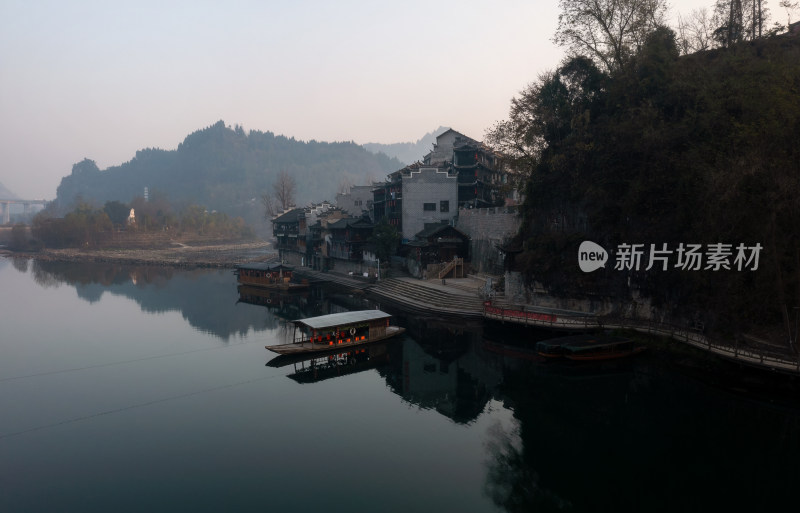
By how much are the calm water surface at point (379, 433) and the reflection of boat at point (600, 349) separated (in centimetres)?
67

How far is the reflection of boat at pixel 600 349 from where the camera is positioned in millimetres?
27000

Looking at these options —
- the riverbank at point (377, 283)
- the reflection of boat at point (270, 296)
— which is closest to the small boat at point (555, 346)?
the riverbank at point (377, 283)

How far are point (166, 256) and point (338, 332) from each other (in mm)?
85000

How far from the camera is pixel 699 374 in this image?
24781mm

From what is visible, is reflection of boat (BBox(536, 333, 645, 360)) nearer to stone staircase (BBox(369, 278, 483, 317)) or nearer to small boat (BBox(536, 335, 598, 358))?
small boat (BBox(536, 335, 598, 358))

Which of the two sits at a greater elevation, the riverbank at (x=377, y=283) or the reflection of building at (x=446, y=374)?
the riverbank at (x=377, y=283)

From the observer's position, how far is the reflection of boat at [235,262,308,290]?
190ft

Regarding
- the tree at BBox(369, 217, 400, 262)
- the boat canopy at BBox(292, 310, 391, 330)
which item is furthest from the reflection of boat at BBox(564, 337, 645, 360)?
the tree at BBox(369, 217, 400, 262)

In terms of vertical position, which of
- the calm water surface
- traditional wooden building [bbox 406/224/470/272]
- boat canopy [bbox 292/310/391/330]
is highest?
traditional wooden building [bbox 406/224/470/272]

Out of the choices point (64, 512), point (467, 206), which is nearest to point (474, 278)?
point (467, 206)

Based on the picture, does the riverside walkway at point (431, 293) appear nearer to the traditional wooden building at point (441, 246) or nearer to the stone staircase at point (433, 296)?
the stone staircase at point (433, 296)

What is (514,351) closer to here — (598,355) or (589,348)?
(589,348)

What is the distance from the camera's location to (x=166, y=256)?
10219 cm

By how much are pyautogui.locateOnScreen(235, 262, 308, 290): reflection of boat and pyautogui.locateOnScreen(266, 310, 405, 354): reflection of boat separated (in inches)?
1028
